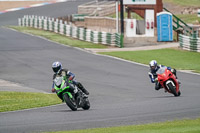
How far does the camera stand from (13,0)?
74250 mm

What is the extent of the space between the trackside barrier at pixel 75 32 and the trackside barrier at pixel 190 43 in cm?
466

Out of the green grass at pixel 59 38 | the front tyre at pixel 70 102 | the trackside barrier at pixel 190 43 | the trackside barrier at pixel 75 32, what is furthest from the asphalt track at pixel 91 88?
the trackside barrier at pixel 190 43

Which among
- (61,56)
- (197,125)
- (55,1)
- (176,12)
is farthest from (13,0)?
(197,125)

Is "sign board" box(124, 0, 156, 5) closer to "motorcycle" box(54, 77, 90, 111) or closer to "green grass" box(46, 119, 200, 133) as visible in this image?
"motorcycle" box(54, 77, 90, 111)

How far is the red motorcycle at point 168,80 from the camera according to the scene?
61.7 ft

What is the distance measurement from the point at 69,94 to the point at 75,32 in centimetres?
3265

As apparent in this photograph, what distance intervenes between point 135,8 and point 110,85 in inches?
938

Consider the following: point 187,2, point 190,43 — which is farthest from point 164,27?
point 187,2

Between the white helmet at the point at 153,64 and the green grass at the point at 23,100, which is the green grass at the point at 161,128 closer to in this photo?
the green grass at the point at 23,100

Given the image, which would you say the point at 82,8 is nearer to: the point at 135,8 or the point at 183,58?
the point at 135,8

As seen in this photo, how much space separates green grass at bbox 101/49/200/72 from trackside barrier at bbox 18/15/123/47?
429cm

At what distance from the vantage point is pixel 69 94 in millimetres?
15812

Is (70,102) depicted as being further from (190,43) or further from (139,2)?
(139,2)

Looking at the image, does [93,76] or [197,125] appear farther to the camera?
[93,76]
